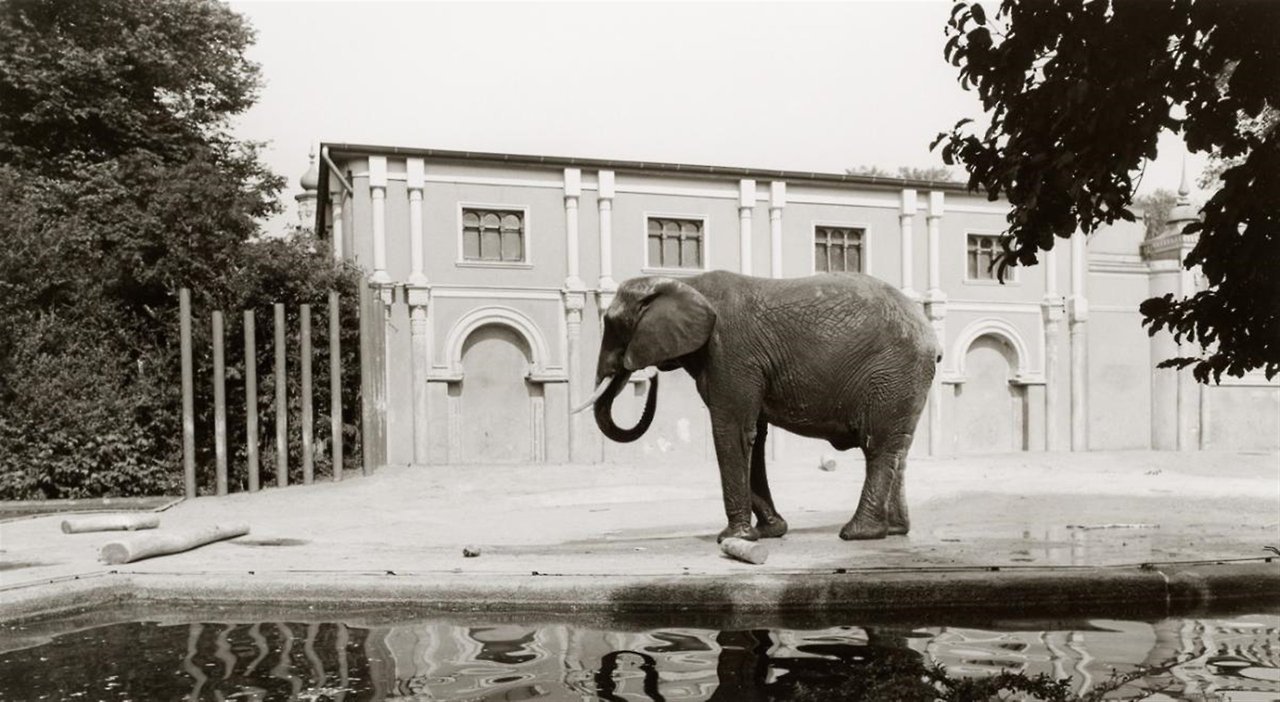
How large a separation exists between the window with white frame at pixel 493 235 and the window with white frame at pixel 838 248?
7123mm

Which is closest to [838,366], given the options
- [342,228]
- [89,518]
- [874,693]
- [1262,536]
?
[1262,536]

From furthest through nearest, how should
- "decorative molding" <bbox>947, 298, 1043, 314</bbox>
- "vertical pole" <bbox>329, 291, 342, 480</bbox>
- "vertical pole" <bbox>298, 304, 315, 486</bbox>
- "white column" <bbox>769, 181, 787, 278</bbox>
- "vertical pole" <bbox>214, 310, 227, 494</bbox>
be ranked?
"decorative molding" <bbox>947, 298, 1043, 314</bbox> < "white column" <bbox>769, 181, 787, 278</bbox> < "vertical pole" <bbox>329, 291, 342, 480</bbox> < "vertical pole" <bbox>298, 304, 315, 486</bbox> < "vertical pole" <bbox>214, 310, 227, 494</bbox>

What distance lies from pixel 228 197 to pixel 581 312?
7.49 meters

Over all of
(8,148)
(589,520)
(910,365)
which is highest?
(8,148)

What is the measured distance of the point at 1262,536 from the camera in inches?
377

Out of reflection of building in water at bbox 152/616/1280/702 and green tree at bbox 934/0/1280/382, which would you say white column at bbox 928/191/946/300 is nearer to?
reflection of building in water at bbox 152/616/1280/702

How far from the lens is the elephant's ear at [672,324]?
8.79 meters

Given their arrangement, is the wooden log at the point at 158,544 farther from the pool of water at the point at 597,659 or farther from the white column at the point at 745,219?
Result: the white column at the point at 745,219

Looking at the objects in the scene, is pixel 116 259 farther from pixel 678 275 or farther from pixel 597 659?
pixel 597 659

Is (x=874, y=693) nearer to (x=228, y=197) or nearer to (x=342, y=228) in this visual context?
(x=228, y=197)

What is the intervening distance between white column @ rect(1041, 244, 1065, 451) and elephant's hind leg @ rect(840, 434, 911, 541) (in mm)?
19234

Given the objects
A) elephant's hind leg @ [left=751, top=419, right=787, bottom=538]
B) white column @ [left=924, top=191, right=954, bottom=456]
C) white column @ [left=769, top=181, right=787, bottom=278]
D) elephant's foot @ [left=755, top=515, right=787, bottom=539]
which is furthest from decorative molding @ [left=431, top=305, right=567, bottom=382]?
elephant's foot @ [left=755, top=515, right=787, bottom=539]

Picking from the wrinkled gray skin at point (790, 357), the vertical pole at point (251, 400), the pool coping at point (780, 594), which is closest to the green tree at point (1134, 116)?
the pool coping at point (780, 594)

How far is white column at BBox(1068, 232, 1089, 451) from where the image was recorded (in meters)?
27.2
